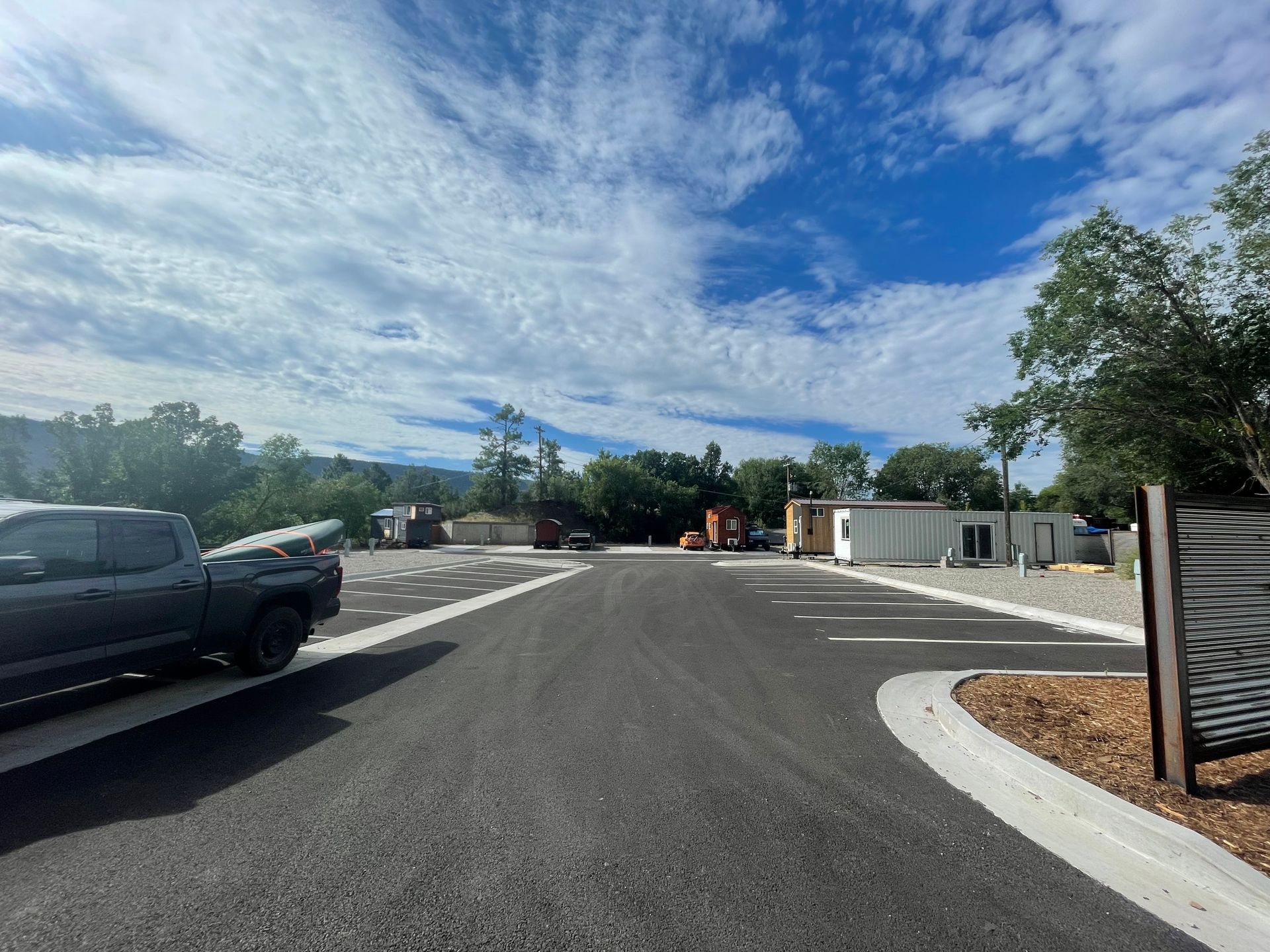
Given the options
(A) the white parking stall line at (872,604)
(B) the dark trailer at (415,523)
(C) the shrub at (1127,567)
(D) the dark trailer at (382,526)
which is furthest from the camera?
(D) the dark trailer at (382,526)

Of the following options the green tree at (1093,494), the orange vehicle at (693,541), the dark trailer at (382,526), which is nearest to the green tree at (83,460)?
the dark trailer at (382,526)

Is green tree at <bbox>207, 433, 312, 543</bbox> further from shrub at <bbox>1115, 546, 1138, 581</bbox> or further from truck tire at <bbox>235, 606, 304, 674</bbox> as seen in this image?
shrub at <bbox>1115, 546, 1138, 581</bbox>

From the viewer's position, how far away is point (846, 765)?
4.30m

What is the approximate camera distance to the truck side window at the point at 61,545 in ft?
14.9

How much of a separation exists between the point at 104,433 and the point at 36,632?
50.2 m

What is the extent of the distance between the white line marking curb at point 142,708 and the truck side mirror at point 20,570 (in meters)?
1.25

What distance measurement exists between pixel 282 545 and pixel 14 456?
59.4 metres

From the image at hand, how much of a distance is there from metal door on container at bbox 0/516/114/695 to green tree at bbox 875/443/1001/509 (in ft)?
272

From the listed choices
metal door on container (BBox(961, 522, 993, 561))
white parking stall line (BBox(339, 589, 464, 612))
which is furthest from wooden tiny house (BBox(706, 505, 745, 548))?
white parking stall line (BBox(339, 589, 464, 612))

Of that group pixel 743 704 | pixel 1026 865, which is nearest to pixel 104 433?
pixel 743 704

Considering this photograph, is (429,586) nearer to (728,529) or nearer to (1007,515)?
(1007,515)

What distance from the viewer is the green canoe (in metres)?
7.15

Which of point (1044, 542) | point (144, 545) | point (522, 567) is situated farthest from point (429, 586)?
point (1044, 542)

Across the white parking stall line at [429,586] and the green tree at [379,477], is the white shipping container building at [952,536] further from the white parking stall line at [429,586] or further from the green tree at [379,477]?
the green tree at [379,477]
